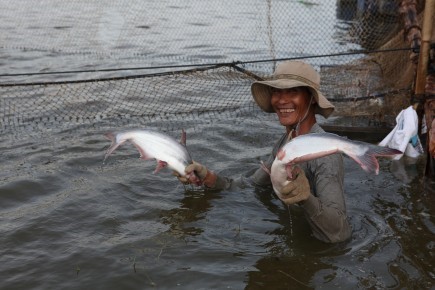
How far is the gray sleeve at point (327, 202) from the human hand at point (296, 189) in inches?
5.3

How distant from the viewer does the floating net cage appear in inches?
313

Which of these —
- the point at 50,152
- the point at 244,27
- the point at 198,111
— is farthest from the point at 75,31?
the point at 50,152

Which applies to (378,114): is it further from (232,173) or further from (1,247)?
(1,247)

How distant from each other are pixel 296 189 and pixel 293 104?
0.96m

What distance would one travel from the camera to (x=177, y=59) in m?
13.0

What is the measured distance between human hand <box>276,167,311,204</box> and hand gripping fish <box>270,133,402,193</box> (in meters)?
0.09

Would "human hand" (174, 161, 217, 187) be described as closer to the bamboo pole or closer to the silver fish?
the silver fish

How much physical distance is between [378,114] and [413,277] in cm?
409

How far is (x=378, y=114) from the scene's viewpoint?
757cm

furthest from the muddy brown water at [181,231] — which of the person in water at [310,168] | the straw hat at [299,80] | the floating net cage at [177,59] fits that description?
the floating net cage at [177,59]

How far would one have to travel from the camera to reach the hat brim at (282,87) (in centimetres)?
395

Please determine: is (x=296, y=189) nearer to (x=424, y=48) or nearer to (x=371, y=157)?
(x=371, y=157)

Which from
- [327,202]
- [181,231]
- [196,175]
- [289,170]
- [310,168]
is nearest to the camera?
[289,170]

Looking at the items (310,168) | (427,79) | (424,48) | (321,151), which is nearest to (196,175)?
(310,168)
